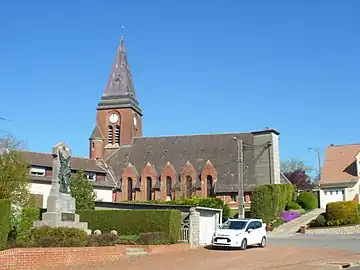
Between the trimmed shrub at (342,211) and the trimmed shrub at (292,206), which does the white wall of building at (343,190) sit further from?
the trimmed shrub at (342,211)

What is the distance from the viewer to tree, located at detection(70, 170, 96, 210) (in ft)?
130

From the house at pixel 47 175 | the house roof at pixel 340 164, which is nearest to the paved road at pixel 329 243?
the house roof at pixel 340 164

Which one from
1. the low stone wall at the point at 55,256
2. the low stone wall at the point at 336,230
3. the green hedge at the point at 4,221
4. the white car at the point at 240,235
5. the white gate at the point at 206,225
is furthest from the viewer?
the low stone wall at the point at 336,230

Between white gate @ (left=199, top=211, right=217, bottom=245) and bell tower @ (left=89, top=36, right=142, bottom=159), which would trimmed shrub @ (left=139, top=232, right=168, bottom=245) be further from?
bell tower @ (left=89, top=36, right=142, bottom=159)

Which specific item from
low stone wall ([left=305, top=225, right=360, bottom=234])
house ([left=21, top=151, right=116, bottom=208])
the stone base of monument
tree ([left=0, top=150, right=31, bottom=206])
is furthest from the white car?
house ([left=21, top=151, right=116, bottom=208])

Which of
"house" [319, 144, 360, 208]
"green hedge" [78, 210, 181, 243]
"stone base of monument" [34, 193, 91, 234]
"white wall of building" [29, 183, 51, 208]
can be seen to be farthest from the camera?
"house" [319, 144, 360, 208]

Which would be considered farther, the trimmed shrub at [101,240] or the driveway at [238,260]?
the trimmed shrub at [101,240]

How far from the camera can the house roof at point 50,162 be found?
51.7 m

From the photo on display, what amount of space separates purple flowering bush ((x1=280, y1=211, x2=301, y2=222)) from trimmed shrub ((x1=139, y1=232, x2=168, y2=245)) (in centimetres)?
2786

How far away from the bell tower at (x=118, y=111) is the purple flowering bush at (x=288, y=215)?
30.6 metres

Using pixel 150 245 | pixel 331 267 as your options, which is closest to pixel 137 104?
pixel 150 245

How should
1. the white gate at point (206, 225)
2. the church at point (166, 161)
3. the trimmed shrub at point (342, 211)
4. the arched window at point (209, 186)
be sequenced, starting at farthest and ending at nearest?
the arched window at point (209, 186) → the church at point (166, 161) → the trimmed shrub at point (342, 211) → the white gate at point (206, 225)

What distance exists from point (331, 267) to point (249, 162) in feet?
153

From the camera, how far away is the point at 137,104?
83312mm
